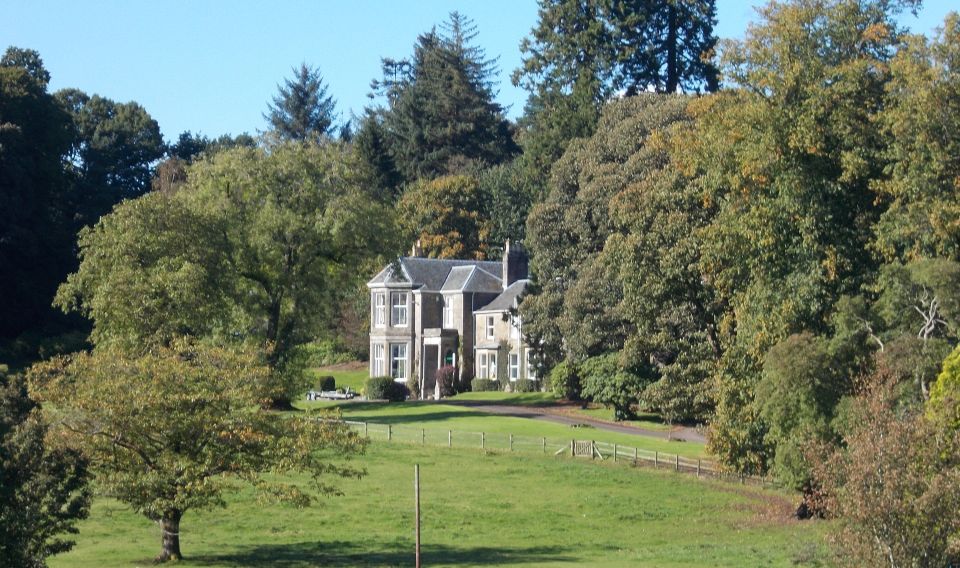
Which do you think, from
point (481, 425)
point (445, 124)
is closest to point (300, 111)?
point (445, 124)

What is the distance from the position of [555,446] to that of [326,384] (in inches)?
1382

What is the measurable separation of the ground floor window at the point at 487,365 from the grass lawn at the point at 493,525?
106 feet

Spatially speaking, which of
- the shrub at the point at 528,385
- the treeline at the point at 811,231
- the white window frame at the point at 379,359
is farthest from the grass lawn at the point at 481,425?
the white window frame at the point at 379,359

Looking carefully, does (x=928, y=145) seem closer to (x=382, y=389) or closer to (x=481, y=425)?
(x=481, y=425)

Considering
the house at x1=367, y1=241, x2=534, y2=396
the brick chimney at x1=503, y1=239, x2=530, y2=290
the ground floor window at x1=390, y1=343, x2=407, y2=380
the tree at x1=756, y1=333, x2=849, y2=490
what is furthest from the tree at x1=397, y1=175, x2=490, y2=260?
the tree at x1=756, y1=333, x2=849, y2=490

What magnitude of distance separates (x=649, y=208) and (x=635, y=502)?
11.6 m

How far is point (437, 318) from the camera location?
3221 inches

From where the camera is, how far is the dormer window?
8138 cm

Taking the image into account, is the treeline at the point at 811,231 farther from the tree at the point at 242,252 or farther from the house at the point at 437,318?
the house at the point at 437,318

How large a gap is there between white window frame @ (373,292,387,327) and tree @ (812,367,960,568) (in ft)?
202

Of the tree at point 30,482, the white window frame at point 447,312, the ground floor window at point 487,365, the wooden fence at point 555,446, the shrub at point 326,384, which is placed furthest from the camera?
the white window frame at point 447,312

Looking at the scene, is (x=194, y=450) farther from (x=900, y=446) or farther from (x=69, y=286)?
(x=69, y=286)

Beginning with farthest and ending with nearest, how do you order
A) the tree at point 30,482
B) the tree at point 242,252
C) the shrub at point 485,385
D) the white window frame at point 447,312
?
the white window frame at point 447,312, the shrub at point 485,385, the tree at point 242,252, the tree at point 30,482

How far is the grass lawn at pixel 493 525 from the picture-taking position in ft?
97.7
